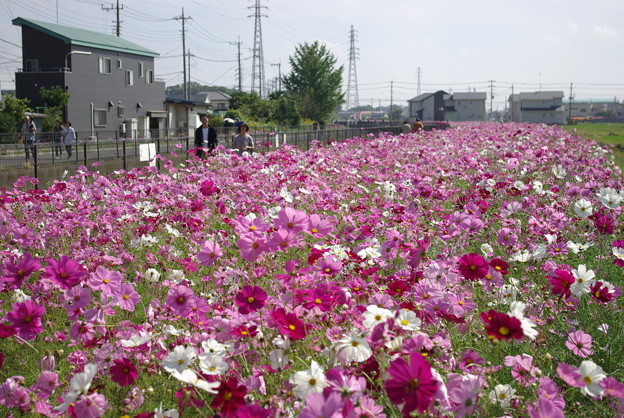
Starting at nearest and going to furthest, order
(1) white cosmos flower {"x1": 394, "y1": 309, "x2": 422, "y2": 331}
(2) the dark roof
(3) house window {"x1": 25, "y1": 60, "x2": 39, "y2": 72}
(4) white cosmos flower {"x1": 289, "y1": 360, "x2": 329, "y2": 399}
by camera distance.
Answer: (4) white cosmos flower {"x1": 289, "y1": 360, "x2": 329, "y2": 399}, (1) white cosmos flower {"x1": 394, "y1": 309, "x2": 422, "y2": 331}, (2) the dark roof, (3) house window {"x1": 25, "y1": 60, "x2": 39, "y2": 72}

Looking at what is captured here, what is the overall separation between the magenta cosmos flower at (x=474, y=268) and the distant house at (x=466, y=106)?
306 ft

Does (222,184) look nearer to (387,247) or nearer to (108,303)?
(387,247)

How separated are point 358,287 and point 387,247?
60cm

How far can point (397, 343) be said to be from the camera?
157 cm

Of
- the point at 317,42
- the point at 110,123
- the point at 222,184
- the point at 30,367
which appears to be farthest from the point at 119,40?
the point at 30,367

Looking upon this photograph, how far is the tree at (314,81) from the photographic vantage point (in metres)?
56.3

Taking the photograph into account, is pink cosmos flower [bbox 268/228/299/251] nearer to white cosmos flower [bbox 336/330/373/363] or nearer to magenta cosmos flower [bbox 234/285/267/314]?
magenta cosmos flower [bbox 234/285/267/314]

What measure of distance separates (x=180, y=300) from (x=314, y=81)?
5576 centimetres

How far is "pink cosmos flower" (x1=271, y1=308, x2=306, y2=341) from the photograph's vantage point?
Result: 1615 mm

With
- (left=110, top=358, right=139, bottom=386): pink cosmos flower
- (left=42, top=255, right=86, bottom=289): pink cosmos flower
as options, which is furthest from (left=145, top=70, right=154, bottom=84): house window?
(left=110, top=358, right=139, bottom=386): pink cosmos flower

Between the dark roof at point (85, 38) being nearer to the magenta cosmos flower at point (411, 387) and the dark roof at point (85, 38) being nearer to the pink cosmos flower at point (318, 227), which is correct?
the pink cosmos flower at point (318, 227)

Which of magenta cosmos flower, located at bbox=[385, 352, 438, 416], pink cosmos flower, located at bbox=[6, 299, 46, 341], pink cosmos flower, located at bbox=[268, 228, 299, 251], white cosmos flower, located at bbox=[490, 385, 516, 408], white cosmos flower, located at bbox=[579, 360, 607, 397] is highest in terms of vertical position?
pink cosmos flower, located at bbox=[268, 228, 299, 251]

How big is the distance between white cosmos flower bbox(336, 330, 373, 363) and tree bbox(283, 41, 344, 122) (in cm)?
5523

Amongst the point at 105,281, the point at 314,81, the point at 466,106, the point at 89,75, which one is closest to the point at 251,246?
the point at 105,281
